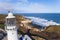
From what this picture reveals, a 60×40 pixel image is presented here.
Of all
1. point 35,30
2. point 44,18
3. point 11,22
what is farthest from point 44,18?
point 11,22

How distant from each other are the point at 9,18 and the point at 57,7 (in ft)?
2.13

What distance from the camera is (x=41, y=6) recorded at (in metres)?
3.32

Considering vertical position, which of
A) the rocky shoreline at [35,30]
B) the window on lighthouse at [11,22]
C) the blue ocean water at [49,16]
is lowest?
the rocky shoreline at [35,30]

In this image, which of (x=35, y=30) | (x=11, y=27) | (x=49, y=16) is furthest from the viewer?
(x=35, y=30)

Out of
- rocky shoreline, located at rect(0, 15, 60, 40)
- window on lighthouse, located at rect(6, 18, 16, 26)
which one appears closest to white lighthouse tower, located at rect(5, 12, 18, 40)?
window on lighthouse, located at rect(6, 18, 16, 26)

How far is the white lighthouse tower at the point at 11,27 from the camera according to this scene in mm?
3051

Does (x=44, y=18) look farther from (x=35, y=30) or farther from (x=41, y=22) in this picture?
(x=35, y=30)

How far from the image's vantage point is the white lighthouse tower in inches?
120

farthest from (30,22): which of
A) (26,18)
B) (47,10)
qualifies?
(47,10)

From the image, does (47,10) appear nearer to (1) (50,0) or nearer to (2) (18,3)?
(1) (50,0)

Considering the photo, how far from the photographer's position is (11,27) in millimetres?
3049

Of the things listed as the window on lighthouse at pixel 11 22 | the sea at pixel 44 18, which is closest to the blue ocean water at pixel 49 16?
the sea at pixel 44 18

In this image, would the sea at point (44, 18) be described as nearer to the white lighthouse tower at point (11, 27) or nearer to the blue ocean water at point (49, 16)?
the blue ocean water at point (49, 16)

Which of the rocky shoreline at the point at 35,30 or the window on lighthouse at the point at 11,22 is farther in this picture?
the rocky shoreline at the point at 35,30
